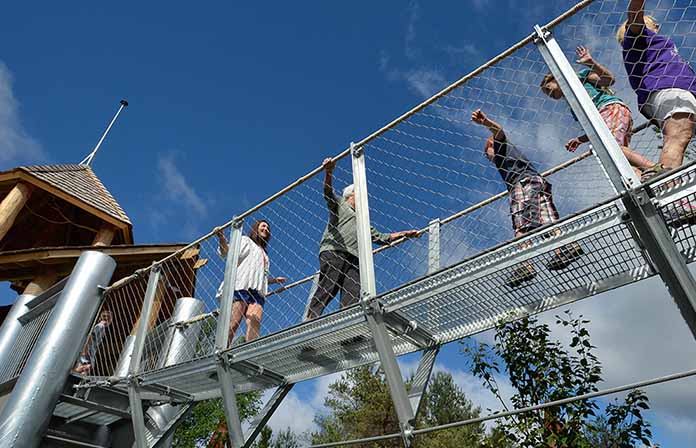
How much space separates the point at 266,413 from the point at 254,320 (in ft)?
3.49

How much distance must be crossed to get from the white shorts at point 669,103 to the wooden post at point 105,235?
943cm

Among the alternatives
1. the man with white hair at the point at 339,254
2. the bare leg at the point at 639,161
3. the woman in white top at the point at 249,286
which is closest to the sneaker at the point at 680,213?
the bare leg at the point at 639,161

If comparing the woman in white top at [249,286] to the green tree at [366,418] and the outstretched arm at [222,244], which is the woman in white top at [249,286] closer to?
the outstretched arm at [222,244]

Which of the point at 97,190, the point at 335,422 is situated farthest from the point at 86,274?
the point at 335,422

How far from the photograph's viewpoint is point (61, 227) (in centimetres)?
1154

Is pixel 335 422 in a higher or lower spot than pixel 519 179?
higher

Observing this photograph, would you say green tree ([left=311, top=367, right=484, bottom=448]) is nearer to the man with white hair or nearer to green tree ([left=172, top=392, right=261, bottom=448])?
green tree ([left=172, top=392, right=261, bottom=448])

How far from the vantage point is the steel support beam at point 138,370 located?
4336 millimetres

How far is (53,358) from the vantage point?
183 inches

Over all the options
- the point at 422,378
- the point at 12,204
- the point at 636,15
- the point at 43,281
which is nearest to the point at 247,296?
the point at 422,378

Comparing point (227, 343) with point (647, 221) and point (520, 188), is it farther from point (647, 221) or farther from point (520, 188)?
point (647, 221)

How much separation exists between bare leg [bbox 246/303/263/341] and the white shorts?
11.3 feet

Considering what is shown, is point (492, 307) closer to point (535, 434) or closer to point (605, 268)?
point (605, 268)

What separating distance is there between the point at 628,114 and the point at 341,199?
219cm
